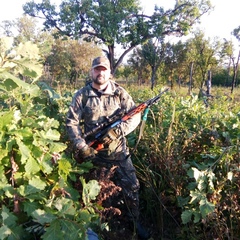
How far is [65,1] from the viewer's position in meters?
22.8

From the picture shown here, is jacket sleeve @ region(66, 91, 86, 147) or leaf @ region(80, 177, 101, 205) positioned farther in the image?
jacket sleeve @ region(66, 91, 86, 147)

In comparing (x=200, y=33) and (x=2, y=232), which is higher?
(x=200, y=33)

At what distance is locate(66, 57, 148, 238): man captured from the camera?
3.06 m

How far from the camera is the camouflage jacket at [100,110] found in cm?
307

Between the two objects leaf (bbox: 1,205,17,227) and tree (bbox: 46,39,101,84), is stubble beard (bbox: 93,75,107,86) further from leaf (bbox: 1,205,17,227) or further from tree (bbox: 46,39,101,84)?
tree (bbox: 46,39,101,84)

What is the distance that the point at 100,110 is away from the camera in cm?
311

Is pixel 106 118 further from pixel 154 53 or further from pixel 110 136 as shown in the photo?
pixel 154 53

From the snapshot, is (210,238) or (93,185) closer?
(93,185)

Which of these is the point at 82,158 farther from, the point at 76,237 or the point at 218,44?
the point at 218,44

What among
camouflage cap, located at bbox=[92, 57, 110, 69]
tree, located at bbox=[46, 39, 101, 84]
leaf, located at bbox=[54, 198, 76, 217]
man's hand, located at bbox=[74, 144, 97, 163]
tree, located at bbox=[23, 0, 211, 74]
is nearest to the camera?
leaf, located at bbox=[54, 198, 76, 217]

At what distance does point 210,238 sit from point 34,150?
1.74 metres

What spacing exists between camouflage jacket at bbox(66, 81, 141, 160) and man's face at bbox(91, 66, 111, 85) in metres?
0.11

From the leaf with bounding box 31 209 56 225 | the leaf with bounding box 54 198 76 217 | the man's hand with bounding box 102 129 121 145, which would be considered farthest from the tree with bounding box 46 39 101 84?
the leaf with bounding box 31 209 56 225

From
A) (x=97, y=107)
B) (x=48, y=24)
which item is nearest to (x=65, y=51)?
(x=48, y=24)
